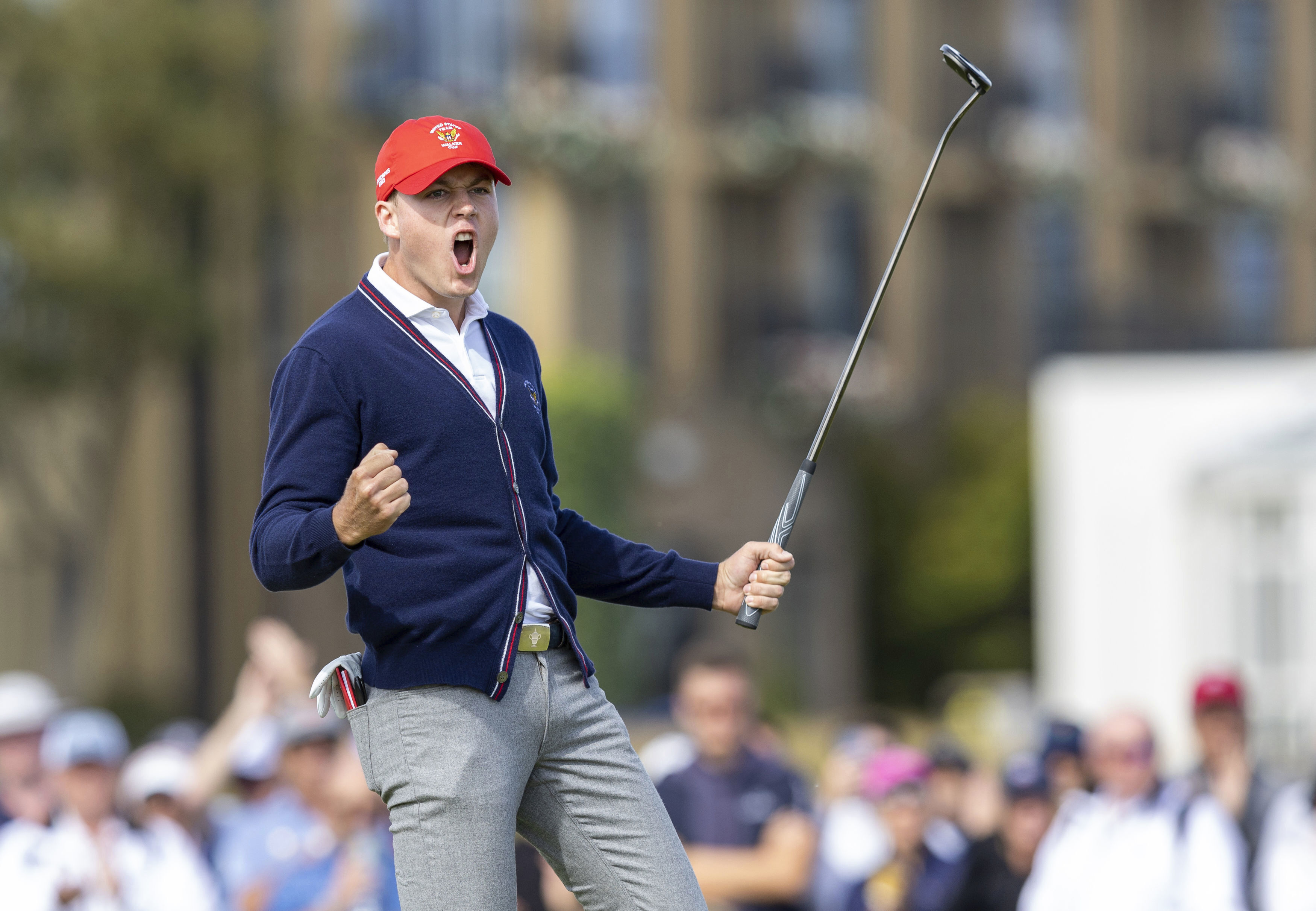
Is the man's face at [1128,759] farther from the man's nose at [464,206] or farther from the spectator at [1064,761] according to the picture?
the man's nose at [464,206]

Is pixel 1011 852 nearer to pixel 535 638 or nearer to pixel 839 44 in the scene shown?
pixel 535 638

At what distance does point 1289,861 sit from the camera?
6281 millimetres

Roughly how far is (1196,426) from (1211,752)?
12.1 m

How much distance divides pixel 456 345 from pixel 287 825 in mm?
4521

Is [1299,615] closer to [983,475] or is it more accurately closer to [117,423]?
[983,475]

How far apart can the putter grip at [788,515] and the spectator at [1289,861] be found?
3381mm

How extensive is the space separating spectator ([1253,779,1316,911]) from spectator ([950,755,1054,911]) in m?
0.93

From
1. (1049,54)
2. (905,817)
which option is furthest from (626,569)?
(1049,54)

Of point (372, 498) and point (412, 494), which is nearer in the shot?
point (372, 498)

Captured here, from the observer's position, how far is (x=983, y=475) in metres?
→ 26.2

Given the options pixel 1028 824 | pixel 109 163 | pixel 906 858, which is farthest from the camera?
pixel 109 163

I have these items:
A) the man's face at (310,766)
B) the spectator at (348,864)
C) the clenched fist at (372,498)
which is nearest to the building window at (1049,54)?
the man's face at (310,766)

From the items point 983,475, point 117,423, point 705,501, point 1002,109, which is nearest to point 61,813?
point 117,423

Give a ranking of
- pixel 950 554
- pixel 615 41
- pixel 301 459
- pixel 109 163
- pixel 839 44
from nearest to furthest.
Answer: pixel 301 459, pixel 109 163, pixel 615 41, pixel 950 554, pixel 839 44
